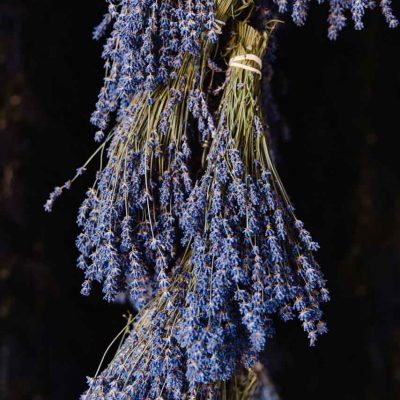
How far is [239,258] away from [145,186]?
210 millimetres

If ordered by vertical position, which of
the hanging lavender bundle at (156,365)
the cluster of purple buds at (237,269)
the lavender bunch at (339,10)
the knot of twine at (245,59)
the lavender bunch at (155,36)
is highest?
the lavender bunch at (339,10)

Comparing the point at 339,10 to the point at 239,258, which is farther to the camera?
the point at 339,10

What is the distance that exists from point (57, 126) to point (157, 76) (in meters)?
0.75

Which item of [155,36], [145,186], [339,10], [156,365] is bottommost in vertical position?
[156,365]

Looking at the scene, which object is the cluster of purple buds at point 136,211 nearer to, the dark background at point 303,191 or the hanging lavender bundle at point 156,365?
the hanging lavender bundle at point 156,365

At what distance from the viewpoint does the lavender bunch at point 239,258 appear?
0.88 m

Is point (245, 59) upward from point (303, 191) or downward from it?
downward

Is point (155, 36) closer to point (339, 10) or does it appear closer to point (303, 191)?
point (339, 10)

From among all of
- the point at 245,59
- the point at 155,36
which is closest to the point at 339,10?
the point at 245,59

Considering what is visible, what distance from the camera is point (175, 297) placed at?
97 centimetres

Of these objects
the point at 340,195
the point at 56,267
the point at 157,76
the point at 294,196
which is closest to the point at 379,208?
the point at 340,195

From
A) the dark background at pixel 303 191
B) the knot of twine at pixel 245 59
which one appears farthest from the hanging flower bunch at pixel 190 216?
the dark background at pixel 303 191

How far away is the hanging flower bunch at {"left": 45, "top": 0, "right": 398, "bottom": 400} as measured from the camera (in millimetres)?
905

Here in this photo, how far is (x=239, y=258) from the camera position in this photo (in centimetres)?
90
